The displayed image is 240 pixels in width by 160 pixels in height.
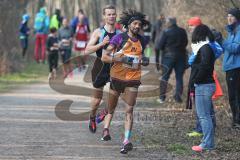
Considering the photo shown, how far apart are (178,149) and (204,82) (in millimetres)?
1052

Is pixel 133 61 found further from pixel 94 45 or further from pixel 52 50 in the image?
pixel 52 50

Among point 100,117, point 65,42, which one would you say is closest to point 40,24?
point 65,42

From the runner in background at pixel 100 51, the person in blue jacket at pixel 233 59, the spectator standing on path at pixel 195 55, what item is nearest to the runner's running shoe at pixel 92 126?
the runner in background at pixel 100 51

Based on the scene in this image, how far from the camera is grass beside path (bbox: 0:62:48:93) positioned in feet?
72.0

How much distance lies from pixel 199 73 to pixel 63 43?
14.9 meters

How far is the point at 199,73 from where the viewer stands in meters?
10.9

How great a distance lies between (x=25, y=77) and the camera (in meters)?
25.0

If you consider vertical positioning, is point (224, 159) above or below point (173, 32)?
below

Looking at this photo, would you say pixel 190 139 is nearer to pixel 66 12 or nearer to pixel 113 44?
pixel 113 44

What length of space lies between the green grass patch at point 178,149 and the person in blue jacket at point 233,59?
203cm

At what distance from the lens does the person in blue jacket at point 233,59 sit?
12703 millimetres

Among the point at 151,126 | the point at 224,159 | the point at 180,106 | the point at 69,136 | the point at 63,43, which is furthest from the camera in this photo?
the point at 63,43

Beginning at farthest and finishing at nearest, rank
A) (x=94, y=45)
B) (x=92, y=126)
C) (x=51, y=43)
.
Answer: (x=51, y=43) → (x=92, y=126) → (x=94, y=45)

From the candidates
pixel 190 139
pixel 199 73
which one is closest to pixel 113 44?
pixel 199 73
